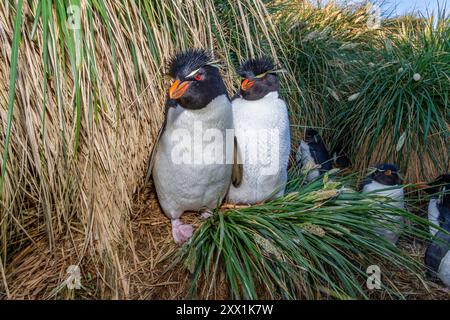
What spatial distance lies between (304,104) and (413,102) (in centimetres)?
80

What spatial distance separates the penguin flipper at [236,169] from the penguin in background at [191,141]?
9 cm

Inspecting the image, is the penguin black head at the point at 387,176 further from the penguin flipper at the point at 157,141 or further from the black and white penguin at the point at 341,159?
the penguin flipper at the point at 157,141

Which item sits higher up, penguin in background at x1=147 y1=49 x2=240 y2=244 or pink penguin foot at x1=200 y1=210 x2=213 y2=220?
penguin in background at x1=147 y1=49 x2=240 y2=244

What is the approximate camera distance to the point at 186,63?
1.85 metres

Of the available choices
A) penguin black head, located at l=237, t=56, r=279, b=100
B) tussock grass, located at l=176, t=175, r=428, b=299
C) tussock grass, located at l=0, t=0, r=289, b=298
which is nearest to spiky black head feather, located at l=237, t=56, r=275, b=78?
penguin black head, located at l=237, t=56, r=279, b=100

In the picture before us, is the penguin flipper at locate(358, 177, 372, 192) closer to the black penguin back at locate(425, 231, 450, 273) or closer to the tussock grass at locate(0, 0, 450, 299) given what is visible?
the black penguin back at locate(425, 231, 450, 273)

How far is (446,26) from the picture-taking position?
12.6 ft

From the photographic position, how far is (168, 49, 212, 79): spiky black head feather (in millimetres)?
1826

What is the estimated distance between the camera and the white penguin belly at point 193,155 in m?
1.92

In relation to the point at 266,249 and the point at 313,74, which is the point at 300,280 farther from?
the point at 313,74

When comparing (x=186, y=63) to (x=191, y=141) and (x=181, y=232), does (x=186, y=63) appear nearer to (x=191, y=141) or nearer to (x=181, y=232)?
(x=191, y=141)

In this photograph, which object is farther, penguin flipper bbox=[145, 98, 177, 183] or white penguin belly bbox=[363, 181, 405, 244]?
white penguin belly bbox=[363, 181, 405, 244]

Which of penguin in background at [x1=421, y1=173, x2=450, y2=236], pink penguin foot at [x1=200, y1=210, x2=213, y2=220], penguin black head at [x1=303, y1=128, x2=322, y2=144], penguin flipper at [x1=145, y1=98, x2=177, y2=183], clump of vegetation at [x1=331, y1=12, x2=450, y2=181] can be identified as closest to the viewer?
penguin flipper at [x1=145, y1=98, x2=177, y2=183]

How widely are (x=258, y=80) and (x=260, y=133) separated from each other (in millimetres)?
270
